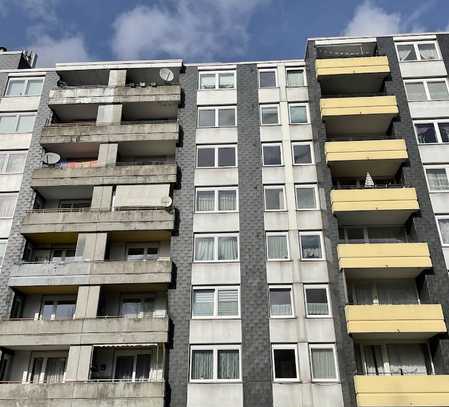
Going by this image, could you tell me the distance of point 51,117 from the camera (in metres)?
32.1

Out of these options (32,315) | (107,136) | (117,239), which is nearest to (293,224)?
(117,239)

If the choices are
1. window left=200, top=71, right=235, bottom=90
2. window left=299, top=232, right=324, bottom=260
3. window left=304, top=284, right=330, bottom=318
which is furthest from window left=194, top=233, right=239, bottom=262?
window left=200, top=71, right=235, bottom=90

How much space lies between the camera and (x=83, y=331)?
24.2m

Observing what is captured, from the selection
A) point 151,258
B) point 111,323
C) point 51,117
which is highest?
point 51,117

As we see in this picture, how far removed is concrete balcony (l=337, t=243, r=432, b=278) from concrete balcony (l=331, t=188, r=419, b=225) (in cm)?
209

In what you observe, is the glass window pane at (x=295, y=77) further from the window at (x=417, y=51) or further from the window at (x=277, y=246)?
the window at (x=277, y=246)

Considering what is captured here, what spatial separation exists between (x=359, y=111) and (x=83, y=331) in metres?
20.1

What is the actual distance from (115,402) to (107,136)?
1555 centimetres

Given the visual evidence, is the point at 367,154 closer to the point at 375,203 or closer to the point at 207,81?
the point at 375,203

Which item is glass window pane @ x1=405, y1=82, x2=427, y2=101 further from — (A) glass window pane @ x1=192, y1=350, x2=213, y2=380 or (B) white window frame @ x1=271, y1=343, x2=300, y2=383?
(A) glass window pane @ x1=192, y1=350, x2=213, y2=380

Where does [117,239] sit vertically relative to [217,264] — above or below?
above

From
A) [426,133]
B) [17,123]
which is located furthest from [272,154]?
[17,123]

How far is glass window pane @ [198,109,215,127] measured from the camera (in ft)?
104

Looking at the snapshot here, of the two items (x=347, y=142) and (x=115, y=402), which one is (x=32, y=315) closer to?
(x=115, y=402)
